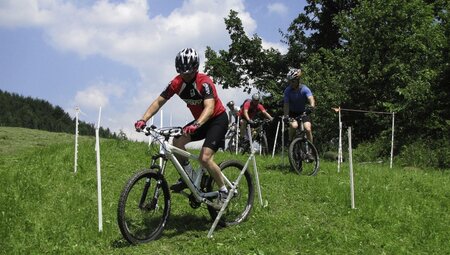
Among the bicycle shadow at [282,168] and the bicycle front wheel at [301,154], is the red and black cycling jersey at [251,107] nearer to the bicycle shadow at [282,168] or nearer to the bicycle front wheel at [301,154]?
the bicycle shadow at [282,168]

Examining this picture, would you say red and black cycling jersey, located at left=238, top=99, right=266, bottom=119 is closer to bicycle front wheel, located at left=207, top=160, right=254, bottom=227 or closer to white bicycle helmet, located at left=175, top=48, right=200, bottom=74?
bicycle front wheel, located at left=207, top=160, right=254, bottom=227

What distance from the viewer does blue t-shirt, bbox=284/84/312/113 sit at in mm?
12656

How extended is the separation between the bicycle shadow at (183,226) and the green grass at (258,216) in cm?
2

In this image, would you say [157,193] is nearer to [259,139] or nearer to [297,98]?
[297,98]

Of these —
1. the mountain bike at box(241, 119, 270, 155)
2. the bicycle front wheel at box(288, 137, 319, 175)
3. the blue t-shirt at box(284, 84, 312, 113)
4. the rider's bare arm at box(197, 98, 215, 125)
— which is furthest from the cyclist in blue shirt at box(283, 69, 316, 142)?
the mountain bike at box(241, 119, 270, 155)

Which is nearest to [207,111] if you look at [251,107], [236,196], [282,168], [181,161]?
[181,161]

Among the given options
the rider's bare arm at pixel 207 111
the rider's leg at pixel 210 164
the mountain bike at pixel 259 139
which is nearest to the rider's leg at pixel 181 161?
the rider's leg at pixel 210 164

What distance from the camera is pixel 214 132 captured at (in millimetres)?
7656

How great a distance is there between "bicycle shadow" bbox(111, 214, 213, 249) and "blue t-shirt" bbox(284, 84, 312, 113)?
17.1 feet

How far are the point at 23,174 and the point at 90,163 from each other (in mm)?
2273

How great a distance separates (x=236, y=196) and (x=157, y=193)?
1.76 m

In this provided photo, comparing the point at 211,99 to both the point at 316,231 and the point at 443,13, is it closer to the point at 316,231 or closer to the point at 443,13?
the point at 316,231

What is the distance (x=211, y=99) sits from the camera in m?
7.44

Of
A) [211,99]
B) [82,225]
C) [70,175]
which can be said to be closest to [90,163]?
[70,175]
